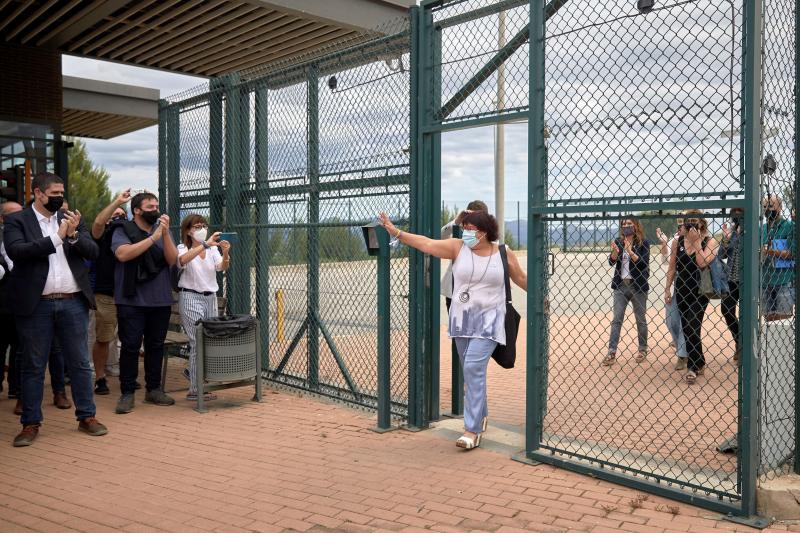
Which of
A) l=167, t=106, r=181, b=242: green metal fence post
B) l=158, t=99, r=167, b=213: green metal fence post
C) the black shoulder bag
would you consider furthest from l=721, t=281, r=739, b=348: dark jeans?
l=158, t=99, r=167, b=213: green metal fence post

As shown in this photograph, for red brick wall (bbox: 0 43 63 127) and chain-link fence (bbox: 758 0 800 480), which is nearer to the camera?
chain-link fence (bbox: 758 0 800 480)

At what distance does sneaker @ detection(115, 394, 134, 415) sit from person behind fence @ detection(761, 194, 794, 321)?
5285 mm

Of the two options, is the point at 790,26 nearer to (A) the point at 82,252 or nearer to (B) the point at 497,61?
(B) the point at 497,61

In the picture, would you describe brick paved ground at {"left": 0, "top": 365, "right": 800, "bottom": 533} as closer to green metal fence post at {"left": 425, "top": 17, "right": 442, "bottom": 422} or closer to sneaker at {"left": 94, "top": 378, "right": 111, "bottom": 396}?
green metal fence post at {"left": 425, "top": 17, "right": 442, "bottom": 422}

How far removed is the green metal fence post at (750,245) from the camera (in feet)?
13.1

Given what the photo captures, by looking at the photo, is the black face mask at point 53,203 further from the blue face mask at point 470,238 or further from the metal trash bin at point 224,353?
the blue face mask at point 470,238

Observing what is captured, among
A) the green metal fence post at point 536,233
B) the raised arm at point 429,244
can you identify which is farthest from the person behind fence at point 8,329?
the green metal fence post at point 536,233

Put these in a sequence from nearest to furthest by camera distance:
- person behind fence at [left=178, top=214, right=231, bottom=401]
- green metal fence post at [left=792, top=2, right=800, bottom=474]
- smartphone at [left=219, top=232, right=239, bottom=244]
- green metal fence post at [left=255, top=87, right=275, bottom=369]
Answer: green metal fence post at [left=792, top=2, right=800, bottom=474] < person behind fence at [left=178, top=214, right=231, bottom=401] < smartphone at [left=219, top=232, right=239, bottom=244] < green metal fence post at [left=255, top=87, right=275, bottom=369]

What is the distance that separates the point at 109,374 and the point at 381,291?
4150 mm

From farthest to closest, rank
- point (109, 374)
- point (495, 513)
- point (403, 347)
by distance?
1. point (109, 374)
2. point (403, 347)
3. point (495, 513)

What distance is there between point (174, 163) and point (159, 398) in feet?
11.7

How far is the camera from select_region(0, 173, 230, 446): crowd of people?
5.74 m

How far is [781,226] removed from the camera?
4.62 meters

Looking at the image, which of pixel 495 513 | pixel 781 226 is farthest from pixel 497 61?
pixel 495 513
